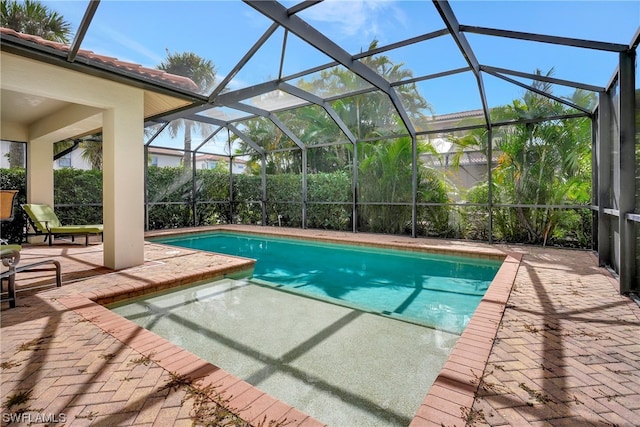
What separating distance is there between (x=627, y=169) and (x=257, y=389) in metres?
4.88

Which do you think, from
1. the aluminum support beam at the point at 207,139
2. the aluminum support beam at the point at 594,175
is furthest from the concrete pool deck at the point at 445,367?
the aluminum support beam at the point at 207,139

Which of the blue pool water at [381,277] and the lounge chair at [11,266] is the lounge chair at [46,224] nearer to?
the blue pool water at [381,277]

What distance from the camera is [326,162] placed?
1288 cm

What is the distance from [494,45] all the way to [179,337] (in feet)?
22.9

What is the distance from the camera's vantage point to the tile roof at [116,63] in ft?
12.4

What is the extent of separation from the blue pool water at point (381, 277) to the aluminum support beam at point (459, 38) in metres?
3.82

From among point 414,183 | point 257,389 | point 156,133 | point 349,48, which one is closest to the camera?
point 257,389

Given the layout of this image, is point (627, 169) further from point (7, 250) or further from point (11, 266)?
point (7, 250)

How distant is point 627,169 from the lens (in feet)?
13.0

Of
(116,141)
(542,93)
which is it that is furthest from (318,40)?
(542,93)

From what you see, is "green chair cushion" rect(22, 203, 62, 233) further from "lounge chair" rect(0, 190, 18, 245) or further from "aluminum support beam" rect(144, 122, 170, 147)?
"aluminum support beam" rect(144, 122, 170, 147)

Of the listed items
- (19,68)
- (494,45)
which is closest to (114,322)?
(19,68)

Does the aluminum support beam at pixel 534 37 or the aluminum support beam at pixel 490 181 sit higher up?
the aluminum support beam at pixel 534 37

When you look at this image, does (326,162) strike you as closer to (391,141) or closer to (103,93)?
(391,141)
